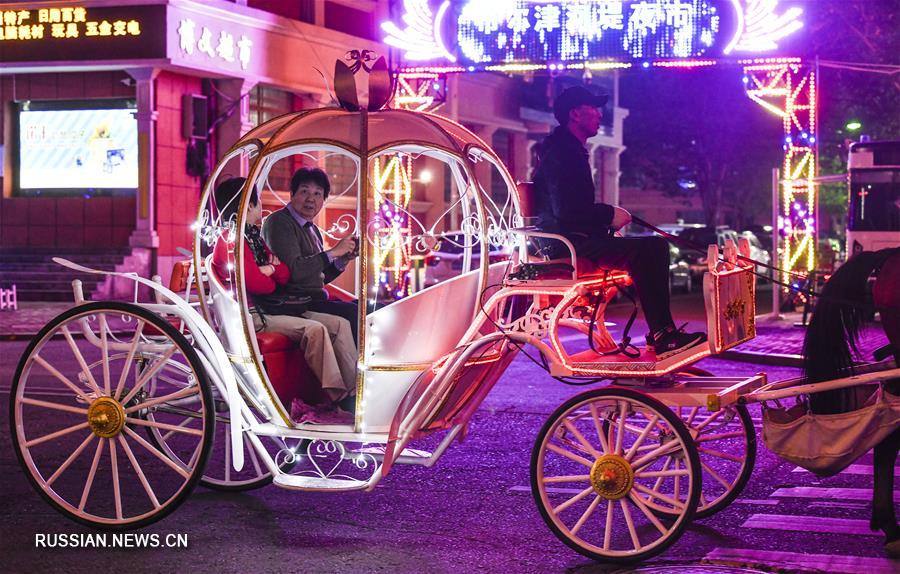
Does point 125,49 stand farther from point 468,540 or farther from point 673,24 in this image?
point 468,540

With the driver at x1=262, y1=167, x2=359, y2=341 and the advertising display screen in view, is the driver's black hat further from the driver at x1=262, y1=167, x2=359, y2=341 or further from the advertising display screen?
the advertising display screen

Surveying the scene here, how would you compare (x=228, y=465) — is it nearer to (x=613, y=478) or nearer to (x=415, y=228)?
(x=613, y=478)

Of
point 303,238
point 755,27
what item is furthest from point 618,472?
point 755,27

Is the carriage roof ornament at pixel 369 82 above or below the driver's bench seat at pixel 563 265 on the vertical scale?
above

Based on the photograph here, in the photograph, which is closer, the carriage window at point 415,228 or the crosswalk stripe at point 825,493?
the carriage window at point 415,228

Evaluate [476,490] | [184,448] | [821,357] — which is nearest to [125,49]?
[184,448]

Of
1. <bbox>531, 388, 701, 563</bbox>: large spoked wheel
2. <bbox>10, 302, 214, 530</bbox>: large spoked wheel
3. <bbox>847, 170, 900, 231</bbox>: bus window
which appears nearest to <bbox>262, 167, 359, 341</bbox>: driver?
<bbox>10, 302, 214, 530</bbox>: large spoked wheel

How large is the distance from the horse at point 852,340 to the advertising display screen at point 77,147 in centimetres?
2081

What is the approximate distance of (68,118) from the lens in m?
25.7

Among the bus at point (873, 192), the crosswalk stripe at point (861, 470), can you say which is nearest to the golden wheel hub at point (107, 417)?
the crosswalk stripe at point (861, 470)

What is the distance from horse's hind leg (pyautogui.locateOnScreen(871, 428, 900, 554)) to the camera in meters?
6.15

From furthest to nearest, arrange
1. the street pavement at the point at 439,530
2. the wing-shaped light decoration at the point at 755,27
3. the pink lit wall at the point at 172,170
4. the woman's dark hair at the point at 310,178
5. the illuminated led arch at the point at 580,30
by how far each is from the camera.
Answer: the pink lit wall at the point at 172,170, the illuminated led arch at the point at 580,30, the wing-shaped light decoration at the point at 755,27, the woman's dark hair at the point at 310,178, the street pavement at the point at 439,530

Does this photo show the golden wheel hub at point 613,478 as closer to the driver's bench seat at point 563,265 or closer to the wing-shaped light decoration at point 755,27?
the driver's bench seat at point 563,265

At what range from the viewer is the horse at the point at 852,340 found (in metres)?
6.09
